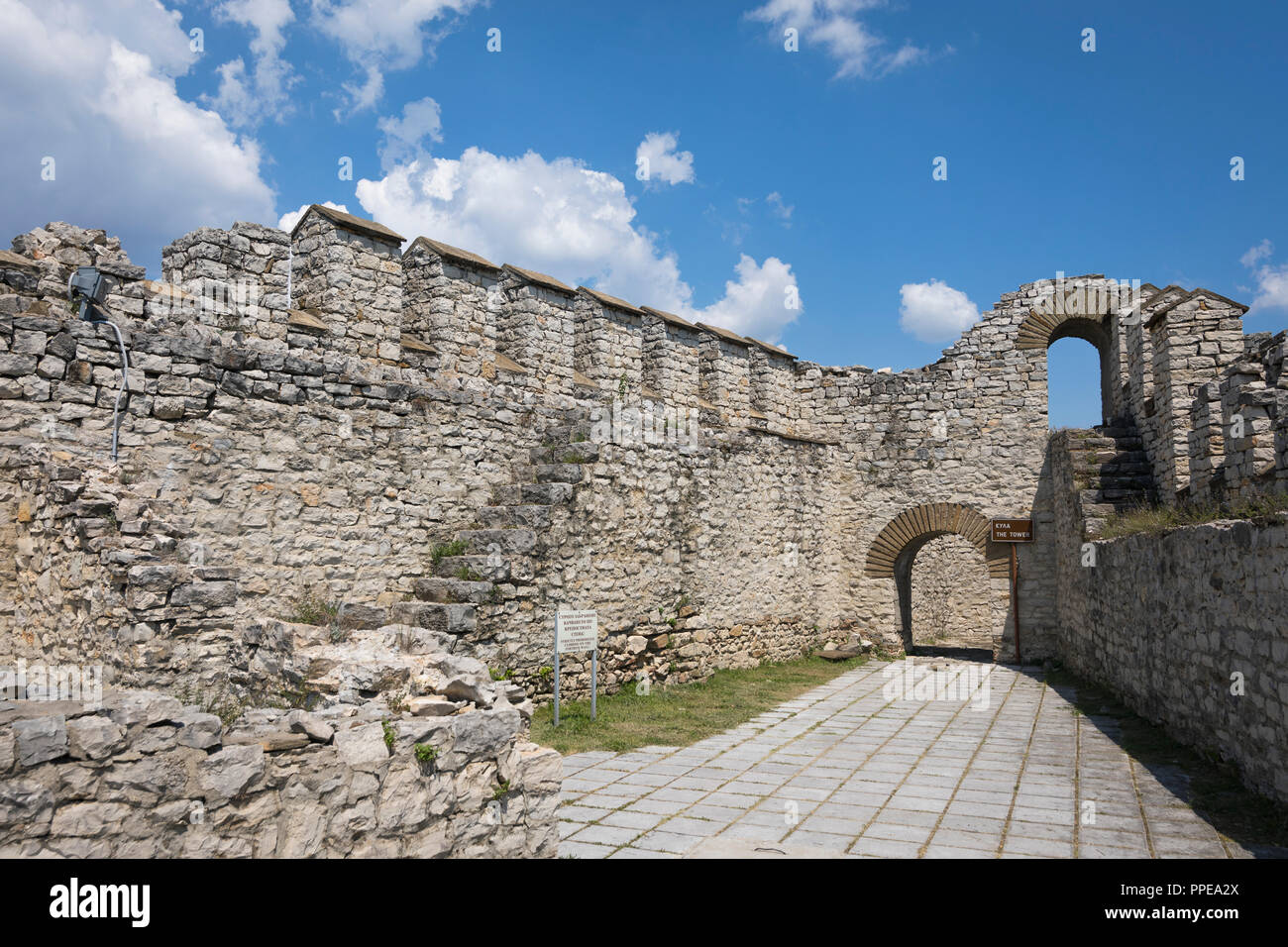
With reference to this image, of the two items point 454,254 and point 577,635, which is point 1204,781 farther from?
point 454,254

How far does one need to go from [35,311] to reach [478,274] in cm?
459

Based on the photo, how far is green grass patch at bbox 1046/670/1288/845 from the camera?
535 cm

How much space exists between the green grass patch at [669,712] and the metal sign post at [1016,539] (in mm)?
3890

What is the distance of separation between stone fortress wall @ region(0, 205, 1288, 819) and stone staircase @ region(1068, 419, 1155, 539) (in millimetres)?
213

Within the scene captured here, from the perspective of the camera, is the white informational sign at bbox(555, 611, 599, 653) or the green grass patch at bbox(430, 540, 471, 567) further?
the green grass patch at bbox(430, 540, 471, 567)

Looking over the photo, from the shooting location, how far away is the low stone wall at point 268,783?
2830mm

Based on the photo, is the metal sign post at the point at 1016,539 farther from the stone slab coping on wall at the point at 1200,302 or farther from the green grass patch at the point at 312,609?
the green grass patch at the point at 312,609

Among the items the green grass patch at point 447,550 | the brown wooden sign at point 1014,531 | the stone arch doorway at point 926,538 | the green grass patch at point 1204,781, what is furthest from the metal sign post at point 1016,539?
the green grass patch at point 447,550

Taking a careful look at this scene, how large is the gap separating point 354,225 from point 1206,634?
865 centimetres

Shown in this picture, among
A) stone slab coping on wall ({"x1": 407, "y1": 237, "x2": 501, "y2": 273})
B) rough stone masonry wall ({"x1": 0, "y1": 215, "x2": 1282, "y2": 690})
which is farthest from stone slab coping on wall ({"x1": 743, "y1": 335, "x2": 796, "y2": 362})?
stone slab coping on wall ({"x1": 407, "y1": 237, "x2": 501, "y2": 273})

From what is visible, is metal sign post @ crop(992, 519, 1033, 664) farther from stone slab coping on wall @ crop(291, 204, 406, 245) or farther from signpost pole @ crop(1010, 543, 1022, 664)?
stone slab coping on wall @ crop(291, 204, 406, 245)

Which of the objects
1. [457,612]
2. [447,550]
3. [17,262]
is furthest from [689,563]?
[17,262]

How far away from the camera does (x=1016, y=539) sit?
1458cm
